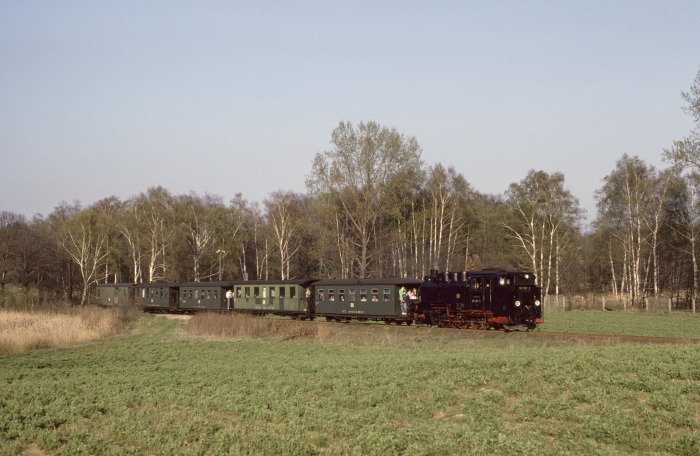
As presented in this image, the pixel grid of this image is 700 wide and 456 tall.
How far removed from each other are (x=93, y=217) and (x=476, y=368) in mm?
79615

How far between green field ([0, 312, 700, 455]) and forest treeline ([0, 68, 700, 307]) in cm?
3401

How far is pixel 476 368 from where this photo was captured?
17.3 m

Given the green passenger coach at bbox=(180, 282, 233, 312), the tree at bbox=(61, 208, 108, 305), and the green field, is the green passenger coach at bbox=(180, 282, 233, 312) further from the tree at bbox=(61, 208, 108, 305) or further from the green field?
the green field

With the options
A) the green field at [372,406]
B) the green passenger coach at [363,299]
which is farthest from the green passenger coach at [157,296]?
the green field at [372,406]

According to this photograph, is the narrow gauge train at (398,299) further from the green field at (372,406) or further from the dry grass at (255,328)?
the green field at (372,406)

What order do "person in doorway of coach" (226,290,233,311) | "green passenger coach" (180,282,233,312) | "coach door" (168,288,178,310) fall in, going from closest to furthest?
1. "person in doorway of coach" (226,290,233,311)
2. "green passenger coach" (180,282,233,312)
3. "coach door" (168,288,178,310)

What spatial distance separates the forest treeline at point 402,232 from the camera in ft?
194

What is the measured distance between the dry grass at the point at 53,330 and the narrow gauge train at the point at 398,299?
27.8 ft

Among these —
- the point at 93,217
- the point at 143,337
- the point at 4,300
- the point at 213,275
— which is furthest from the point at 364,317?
the point at 93,217

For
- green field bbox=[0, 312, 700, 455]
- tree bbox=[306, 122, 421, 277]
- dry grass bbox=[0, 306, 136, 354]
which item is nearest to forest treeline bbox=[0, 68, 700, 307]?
tree bbox=[306, 122, 421, 277]

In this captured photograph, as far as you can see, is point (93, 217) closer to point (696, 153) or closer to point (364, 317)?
point (364, 317)

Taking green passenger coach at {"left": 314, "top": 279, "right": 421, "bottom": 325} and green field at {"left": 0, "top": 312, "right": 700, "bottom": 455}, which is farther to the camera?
green passenger coach at {"left": 314, "top": 279, "right": 421, "bottom": 325}

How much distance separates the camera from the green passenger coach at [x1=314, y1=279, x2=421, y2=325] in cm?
3734

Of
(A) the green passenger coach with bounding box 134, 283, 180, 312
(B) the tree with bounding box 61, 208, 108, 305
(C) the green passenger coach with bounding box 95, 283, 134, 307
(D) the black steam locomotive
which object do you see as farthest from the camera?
(B) the tree with bounding box 61, 208, 108, 305
